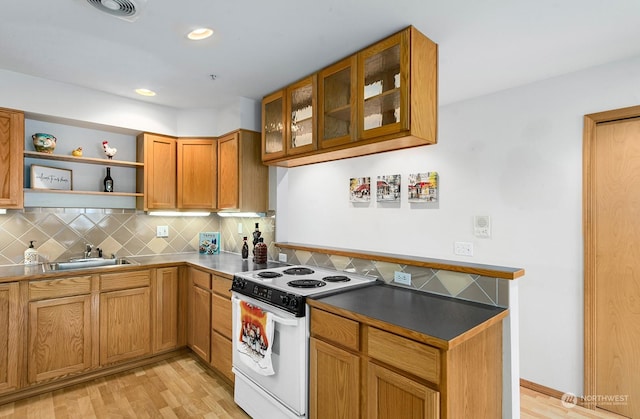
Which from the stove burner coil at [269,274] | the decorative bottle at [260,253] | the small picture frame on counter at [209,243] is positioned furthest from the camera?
the small picture frame on counter at [209,243]

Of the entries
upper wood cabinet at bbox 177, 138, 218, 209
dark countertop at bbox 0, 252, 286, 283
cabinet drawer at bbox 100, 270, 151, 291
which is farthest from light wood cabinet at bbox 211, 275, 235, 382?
upper wood cabinet at bbox 177, 138, 218, 209

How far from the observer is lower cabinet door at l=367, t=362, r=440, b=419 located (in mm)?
1317

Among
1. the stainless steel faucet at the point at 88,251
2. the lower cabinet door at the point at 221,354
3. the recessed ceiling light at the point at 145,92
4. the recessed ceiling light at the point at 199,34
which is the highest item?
the recessed ceiling light at the point at 145,92

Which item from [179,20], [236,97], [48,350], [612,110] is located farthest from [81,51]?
[612,110]

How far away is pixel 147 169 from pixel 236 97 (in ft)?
3.68

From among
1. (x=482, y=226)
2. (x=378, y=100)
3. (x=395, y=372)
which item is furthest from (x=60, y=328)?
(x=482, y=226)

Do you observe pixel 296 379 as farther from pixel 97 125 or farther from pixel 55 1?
pixel 97 125

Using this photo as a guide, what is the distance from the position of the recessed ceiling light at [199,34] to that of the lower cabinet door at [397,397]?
2.00 meters

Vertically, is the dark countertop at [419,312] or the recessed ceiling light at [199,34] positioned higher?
the recessed ceiling light at [199,34]

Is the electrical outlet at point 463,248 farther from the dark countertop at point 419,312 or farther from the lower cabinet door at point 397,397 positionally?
the lower cabinet door at point 397,397

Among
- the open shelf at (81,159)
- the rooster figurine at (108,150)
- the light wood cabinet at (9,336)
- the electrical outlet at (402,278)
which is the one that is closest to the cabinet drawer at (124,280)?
the light wood cabinet at (9,336)

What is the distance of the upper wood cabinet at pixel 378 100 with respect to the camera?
192 cm

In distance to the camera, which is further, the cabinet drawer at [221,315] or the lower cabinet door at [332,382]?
the cabinet drawer at [221,315]

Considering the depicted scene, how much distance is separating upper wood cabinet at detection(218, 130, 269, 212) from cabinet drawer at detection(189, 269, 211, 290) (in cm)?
67
